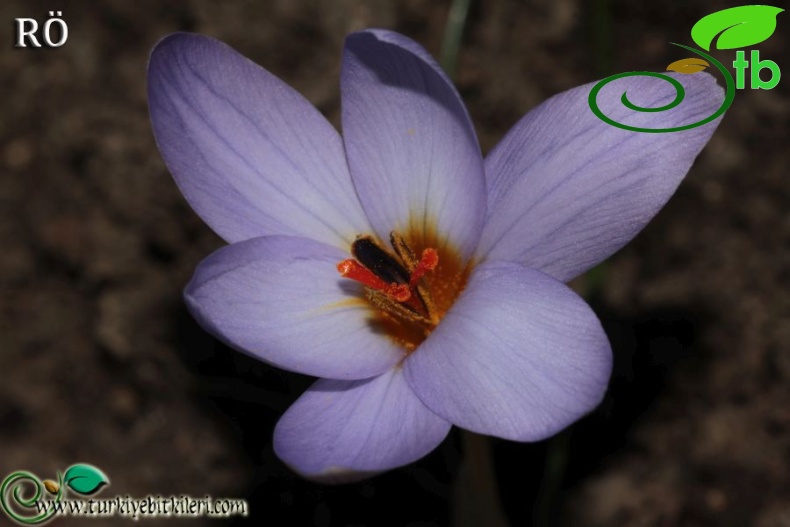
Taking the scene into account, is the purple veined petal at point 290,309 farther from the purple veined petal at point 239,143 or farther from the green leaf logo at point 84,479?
the green leaf logo at point 84,479

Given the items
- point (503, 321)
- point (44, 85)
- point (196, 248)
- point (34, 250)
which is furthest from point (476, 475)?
point (44, 85)

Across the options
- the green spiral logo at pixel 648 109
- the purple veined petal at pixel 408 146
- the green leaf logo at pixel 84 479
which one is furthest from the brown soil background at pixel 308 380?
the green spiral logo at pixel 648 109

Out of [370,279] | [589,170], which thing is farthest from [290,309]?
[589,170]

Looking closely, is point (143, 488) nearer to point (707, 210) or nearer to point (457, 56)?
point (457, 56)

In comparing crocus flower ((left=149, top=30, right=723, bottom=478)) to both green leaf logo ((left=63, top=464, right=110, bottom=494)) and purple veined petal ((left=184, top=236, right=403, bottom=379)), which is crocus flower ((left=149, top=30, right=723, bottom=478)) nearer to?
purple veined petal ((left=184, top=236, right=403, bottom=379))

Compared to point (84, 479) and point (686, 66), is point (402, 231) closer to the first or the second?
point (686, 66)
